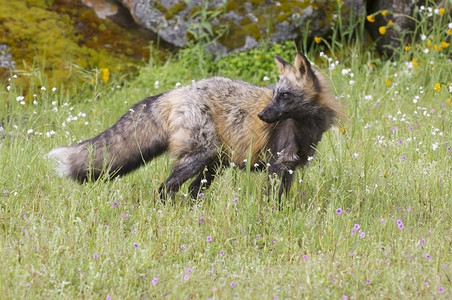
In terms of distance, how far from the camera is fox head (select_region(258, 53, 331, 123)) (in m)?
6.25

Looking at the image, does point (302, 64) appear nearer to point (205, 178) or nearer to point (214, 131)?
point (214, 131)

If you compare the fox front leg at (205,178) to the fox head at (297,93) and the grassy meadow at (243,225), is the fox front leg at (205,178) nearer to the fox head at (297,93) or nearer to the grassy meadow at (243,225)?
the grassy meadow at (243,225)

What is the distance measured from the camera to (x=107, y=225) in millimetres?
5238

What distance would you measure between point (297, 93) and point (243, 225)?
1486 millimetres

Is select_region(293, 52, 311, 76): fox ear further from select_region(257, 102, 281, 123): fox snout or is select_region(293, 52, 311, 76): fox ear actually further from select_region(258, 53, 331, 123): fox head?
select_region(257, 102, 281, 123): fox snout

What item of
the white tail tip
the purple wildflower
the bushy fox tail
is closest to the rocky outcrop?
the bushy fox tail

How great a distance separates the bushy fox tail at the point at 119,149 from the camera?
6.27 meters

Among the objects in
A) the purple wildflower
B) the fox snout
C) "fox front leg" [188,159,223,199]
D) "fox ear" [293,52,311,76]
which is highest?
"fox ear" [293,52,311,76]

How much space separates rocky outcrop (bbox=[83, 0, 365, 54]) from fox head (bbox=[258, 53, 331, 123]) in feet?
11.5

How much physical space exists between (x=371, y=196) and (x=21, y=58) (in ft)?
18.1

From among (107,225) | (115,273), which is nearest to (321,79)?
(107,225)

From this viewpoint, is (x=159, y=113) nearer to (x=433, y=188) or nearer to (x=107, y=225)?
(x=107, y=225)

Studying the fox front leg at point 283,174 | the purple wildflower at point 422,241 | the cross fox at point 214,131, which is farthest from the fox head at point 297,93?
the purple wildflower at point 422,241

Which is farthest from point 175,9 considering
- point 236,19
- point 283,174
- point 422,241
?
point 422,241
